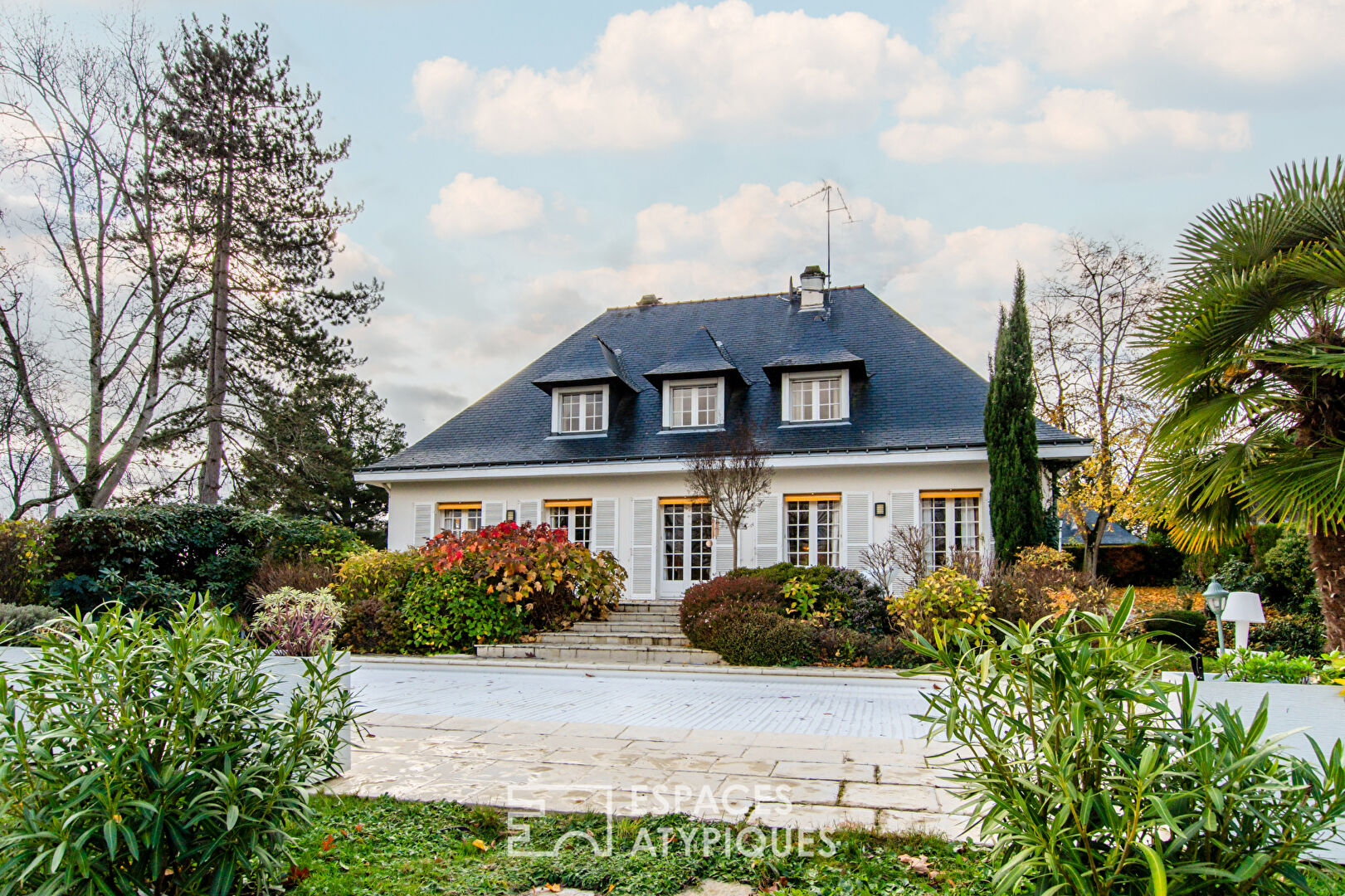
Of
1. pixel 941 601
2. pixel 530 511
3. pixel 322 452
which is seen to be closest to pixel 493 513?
pixel 530 511

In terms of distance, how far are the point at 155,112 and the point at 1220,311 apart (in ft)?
67.4

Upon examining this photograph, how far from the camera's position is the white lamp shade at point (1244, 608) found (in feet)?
20.7

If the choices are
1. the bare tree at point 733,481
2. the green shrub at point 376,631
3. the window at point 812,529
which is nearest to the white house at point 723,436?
the window at point 812,529

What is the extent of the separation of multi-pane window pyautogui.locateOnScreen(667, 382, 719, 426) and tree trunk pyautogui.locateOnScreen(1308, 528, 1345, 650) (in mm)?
11663

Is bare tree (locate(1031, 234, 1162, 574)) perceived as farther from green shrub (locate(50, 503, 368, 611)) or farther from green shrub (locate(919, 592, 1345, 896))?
green shrub (locate(919, 592, 1345, 896))

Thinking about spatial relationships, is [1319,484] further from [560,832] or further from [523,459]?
[523,459]

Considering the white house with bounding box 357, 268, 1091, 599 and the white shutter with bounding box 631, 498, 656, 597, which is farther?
the white shutter with bounding box 631, 498, 656, 597

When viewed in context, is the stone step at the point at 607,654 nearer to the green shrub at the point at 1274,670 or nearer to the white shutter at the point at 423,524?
the white shutter at the point at 423,524

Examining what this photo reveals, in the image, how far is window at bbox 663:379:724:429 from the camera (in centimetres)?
1644

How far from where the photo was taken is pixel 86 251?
16.4 m

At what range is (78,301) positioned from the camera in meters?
16.4

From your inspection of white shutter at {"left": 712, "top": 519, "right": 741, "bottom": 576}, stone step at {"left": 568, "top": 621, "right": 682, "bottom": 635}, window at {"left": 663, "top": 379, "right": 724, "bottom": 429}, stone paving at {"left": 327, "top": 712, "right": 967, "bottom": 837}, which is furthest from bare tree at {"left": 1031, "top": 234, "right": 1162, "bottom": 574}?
stone paving at {"left": 327, "top": 712, "right": 967, "bottom": 837}

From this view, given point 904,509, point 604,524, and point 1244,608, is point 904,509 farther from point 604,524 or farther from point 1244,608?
point 1244,608

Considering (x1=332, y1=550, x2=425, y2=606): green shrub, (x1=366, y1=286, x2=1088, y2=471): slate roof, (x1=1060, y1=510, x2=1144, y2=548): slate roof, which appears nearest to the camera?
(x1=332, y1=550, x2=425, y2=606): green shrub
